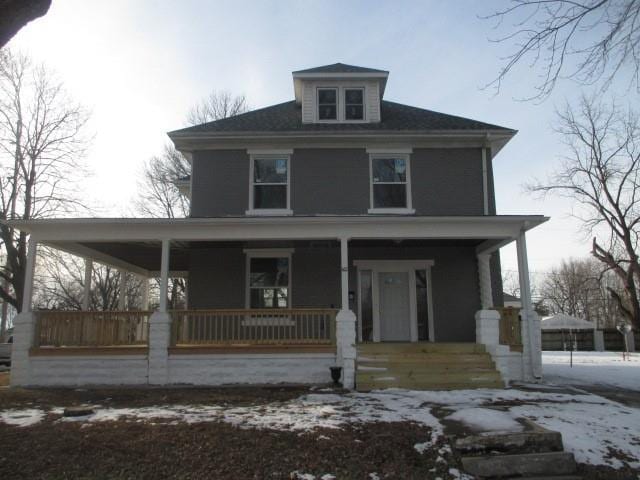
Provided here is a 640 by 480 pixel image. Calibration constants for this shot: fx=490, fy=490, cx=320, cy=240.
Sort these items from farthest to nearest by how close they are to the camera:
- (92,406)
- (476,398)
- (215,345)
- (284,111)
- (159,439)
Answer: (284,111), (215,345), (476,398), (92,406), (159,439)

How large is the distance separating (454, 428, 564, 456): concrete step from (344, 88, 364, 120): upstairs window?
1039 cm

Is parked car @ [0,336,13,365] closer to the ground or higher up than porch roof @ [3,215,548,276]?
closer to the ground

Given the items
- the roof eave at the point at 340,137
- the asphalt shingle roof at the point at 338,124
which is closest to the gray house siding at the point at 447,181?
the roof eave at the point at 340,137

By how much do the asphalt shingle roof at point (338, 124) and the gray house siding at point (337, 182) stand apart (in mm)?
599

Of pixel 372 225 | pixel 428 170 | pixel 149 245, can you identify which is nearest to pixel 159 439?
pixel 372 225

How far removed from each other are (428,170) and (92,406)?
9.67 meters

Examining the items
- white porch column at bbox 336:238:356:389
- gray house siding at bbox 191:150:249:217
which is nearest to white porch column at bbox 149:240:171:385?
gray house siding at bbox 191:150:249:217

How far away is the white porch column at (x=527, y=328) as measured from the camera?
420 inches

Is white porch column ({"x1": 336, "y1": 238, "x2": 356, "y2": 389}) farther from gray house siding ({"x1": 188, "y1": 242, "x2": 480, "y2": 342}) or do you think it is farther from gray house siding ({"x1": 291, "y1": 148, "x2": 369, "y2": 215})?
gray house siding ({"x1": 291, "y1": 148, "x2": 369, "y2": 215})

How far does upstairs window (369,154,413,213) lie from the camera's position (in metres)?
13.2

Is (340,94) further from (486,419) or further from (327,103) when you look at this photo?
(486,419)

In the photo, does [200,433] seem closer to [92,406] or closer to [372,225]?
[92,406]

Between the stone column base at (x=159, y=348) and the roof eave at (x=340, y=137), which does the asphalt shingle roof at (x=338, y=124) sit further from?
the stone column base at (x=159, y=348)

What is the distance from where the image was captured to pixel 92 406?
7871 millimetres
